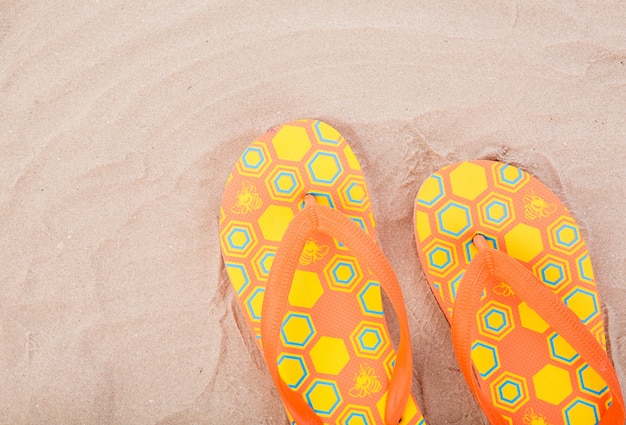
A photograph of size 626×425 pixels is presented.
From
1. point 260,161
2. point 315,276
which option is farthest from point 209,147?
point 315,276

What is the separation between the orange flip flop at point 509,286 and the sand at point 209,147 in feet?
0.18

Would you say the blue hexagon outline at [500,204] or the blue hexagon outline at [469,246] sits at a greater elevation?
the blue hexagon outline at [500,204]

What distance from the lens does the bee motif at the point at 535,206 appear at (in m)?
1.14

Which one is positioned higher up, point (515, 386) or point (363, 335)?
point (363, 335)

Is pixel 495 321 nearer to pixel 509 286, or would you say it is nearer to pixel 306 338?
pixel 509 286

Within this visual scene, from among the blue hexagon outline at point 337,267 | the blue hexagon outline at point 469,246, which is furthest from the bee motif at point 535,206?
the blue hexagon outline at point 337,267

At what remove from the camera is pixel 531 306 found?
97 cm

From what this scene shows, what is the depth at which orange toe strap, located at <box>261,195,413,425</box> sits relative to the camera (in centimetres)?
93

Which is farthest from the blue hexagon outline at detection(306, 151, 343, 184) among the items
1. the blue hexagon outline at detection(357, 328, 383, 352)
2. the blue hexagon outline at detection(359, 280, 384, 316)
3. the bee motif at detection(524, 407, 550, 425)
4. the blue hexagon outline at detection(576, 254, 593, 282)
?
the bee motif at detection(524, 407, 550, 425)

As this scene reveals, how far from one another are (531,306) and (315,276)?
0.48 m

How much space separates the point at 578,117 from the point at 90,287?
1.29 metres

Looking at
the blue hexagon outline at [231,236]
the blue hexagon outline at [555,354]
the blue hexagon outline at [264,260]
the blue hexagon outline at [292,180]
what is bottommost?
the blue hexagon outline at [555,354]

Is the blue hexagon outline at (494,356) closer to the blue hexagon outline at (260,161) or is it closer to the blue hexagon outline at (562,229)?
the blue hexagon outline at (562,229)

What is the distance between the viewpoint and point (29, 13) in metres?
1.16
